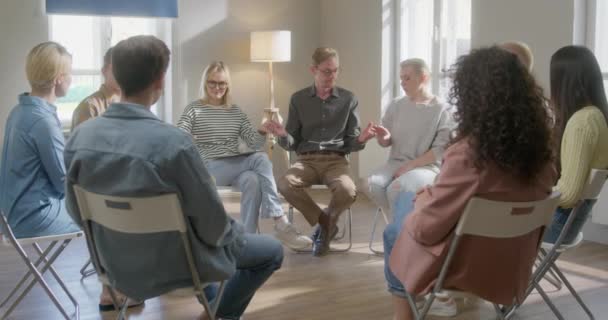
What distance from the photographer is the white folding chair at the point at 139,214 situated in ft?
7.93

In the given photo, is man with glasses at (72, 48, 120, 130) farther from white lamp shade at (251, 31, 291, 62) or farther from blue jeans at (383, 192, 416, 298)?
white lamp shade at (251, 31, 291, 62)

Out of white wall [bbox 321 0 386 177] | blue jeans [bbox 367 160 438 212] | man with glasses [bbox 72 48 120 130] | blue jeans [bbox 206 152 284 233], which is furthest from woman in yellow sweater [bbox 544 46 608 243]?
white wall [bbox 321 0 386 177]

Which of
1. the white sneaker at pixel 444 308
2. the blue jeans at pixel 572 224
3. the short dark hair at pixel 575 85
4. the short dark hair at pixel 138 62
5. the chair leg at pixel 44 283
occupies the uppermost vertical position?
the short dark hair at pixel 138 62

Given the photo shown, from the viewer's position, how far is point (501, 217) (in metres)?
2.49

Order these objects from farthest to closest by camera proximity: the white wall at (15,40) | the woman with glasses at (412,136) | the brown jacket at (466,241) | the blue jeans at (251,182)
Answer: the white wall at (15,40) → the blue jeans at (251,182) → the woman with glasses at (412,136) → the brown jacket at (466,241)

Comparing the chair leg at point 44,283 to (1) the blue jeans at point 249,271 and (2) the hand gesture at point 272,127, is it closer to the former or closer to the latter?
(1) the blue jeans at point 249,271

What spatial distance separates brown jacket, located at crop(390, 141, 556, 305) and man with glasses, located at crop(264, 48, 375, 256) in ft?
7.65

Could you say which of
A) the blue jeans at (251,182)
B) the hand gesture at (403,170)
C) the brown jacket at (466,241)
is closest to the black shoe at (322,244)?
the blue jeans at (251,182)

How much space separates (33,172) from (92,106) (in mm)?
807

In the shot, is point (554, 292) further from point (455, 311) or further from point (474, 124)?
point (474, 124)

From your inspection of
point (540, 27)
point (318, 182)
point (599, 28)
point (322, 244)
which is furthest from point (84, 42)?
point (599, 28)

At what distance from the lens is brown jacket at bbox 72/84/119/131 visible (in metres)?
4.13

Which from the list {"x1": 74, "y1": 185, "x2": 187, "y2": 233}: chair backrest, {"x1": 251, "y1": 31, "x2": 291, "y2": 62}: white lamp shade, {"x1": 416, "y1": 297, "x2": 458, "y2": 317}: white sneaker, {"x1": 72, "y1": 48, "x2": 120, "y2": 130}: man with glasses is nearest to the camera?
{"x1": 74, "y1": 185, "x2": 187, "y2": 233}: chair backrest

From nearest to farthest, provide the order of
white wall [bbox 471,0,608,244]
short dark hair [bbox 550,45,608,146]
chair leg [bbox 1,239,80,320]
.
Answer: chair leg [bbox 1,239,80,320], short dark hair [bbox 550,45,608,146], white wall [bbox 471,0,608,244]
